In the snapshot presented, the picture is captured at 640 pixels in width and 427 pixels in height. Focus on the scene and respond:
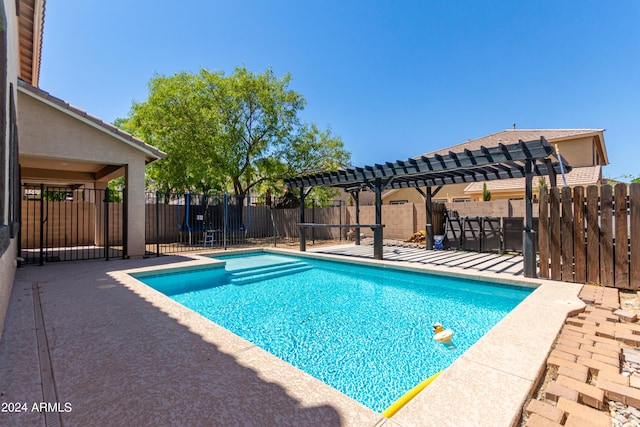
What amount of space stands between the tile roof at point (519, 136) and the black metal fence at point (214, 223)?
37.8 feet

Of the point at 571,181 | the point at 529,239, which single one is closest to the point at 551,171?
the point at 529,239

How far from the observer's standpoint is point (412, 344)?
12.6 ft

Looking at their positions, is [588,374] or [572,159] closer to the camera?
[588,374]

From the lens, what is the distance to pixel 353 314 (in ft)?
16.2

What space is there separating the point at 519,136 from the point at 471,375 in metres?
23.1

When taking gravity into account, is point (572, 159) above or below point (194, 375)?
above

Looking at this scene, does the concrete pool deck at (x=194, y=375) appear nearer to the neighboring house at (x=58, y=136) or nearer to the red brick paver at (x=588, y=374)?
the red brick paver at (x=588, y=374)

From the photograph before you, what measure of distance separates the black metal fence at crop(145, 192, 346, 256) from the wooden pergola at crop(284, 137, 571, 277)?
358 centimetres

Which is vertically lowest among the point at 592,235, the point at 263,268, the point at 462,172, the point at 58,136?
the point at 263,268

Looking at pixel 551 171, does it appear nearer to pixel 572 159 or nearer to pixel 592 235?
pixel 592 235

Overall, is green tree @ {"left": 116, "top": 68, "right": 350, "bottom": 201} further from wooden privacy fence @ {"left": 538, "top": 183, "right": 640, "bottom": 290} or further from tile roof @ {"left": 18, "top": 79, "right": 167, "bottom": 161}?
wooden privacy fence @ {"left": 538, "top": 183, "right": 640, "bottom": 290}

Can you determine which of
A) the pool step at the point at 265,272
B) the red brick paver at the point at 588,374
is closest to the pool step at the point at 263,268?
the pool step at the point at 265,272

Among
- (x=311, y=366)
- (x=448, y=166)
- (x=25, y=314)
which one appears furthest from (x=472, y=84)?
(x=25, y=314)

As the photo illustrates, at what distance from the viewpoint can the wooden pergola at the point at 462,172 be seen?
5.85 meters
